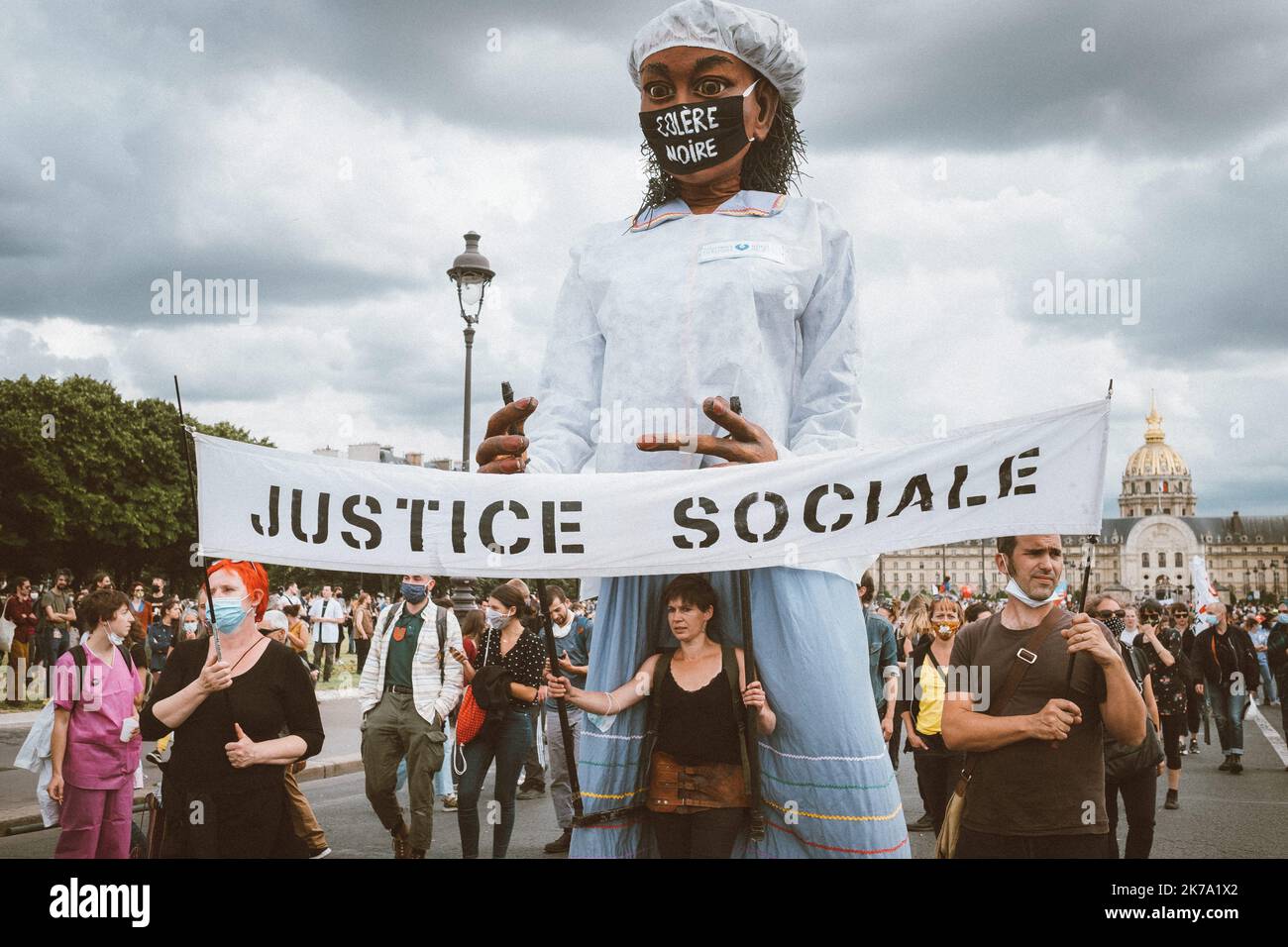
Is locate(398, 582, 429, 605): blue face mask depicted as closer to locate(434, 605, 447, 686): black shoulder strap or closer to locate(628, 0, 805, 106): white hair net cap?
locate(434, 605, 447, 686): black shoulder strap

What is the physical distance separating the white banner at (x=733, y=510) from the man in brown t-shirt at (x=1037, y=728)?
Result: 1.06 metres

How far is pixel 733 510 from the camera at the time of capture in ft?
10.5

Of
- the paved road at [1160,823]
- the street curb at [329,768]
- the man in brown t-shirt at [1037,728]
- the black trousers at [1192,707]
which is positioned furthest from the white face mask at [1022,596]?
the black trousers at [1192,707]

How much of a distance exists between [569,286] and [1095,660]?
2.27 meters

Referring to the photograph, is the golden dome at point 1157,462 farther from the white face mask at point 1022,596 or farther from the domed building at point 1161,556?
the white face mask at point 1022,596

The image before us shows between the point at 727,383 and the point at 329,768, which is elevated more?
the point at 727,383

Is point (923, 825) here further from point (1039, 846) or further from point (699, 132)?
point (699, 132)

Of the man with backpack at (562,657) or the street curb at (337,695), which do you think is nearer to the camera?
the man with backpack at (562,657)

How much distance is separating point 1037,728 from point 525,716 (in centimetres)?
442

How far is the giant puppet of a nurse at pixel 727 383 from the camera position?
3.12m

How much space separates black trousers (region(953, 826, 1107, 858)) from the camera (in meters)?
4.15

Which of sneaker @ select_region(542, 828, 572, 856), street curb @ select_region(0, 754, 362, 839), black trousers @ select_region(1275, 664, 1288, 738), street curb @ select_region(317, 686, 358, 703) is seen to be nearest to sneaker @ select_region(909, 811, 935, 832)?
sneaker @ select_region(542, 828, 572, 856)

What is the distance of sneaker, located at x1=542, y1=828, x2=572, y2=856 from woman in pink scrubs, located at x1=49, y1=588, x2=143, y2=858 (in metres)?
2.89

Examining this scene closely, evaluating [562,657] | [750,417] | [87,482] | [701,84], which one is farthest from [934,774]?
[87,482]
